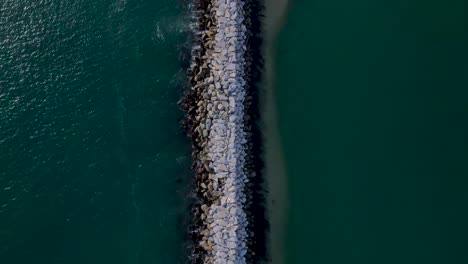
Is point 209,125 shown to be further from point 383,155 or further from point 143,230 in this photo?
point 383,155

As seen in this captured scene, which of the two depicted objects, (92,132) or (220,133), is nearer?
(220,133)

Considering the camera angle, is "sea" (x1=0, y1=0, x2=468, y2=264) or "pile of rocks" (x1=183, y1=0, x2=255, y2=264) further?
"sea" (x1=0, y1=0, x2=468, y2=264)

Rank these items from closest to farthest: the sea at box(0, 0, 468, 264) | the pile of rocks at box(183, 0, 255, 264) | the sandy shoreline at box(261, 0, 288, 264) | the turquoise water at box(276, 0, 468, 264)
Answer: the pile of rocks at box(183, 0, 255, 264) < the sea at box(0, 0, 468, 264) < the sandy shoreline at box(261, 0, 288, 264) < the turquoise water at box(276, 0, 468, 264)

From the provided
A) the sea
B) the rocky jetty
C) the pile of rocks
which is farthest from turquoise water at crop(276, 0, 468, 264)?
the pile of rocks

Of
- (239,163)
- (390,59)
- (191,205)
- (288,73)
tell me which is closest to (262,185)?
(239,163)

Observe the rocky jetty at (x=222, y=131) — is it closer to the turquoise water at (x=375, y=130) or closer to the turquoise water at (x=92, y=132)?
the turquoise water at (x=92, y=132)

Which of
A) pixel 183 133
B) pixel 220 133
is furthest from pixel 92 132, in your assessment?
pixel 220 133

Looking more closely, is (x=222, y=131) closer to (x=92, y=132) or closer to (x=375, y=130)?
(x=92, y=132)

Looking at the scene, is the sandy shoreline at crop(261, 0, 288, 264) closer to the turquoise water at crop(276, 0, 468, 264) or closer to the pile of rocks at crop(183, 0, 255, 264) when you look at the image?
the turquoise water at crop(276, 0, 468, 264)
